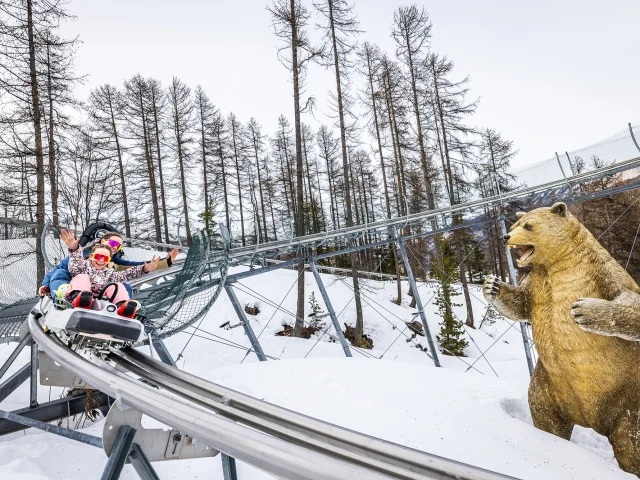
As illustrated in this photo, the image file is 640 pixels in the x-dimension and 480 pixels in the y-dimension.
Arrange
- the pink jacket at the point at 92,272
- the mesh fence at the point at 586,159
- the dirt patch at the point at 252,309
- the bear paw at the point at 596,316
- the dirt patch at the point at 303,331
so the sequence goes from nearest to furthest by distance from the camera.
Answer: the bear paw at the point at 596,316, the pink jacket at the point at 92,272, the mesh fence at the point at 586,159, the dirt patch at the point at 303,331, the dirt patch at the point at 252,309

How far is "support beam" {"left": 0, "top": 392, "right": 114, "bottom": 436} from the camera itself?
311 cm

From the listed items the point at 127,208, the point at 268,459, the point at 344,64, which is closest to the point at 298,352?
the point at 268,459

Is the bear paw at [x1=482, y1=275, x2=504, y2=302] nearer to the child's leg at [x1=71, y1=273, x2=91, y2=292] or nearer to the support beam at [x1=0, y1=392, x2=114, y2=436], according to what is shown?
the child's leg at [x1=71, y1=273, x2=91, y2=292]

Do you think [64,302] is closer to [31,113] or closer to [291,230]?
[291,230]

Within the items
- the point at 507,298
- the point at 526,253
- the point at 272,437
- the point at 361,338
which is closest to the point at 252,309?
the point at 361,338

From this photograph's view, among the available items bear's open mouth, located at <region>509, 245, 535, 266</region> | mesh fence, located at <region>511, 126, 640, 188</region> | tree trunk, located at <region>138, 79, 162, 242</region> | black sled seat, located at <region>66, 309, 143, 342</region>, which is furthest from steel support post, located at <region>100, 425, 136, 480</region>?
tree trunk, located at <region>138, 79, 162, 242</region>

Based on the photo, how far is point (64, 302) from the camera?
88.7 inches

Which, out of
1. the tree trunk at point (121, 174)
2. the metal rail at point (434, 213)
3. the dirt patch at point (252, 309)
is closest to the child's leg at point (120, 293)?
the metal rail at point (434, 213)

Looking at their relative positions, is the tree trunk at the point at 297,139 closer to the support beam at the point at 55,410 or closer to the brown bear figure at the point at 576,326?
the support beam at the point at 55,410

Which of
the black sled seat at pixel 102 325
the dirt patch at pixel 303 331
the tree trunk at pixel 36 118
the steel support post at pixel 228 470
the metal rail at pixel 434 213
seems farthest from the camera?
the dirt patch at pixel 303 331

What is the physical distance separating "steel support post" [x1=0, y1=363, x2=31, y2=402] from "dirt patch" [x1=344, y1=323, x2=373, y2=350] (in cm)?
804

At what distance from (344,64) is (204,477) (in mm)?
11614

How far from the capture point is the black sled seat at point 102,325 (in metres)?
1.95

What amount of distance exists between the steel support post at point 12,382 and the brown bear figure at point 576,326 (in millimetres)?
4287
